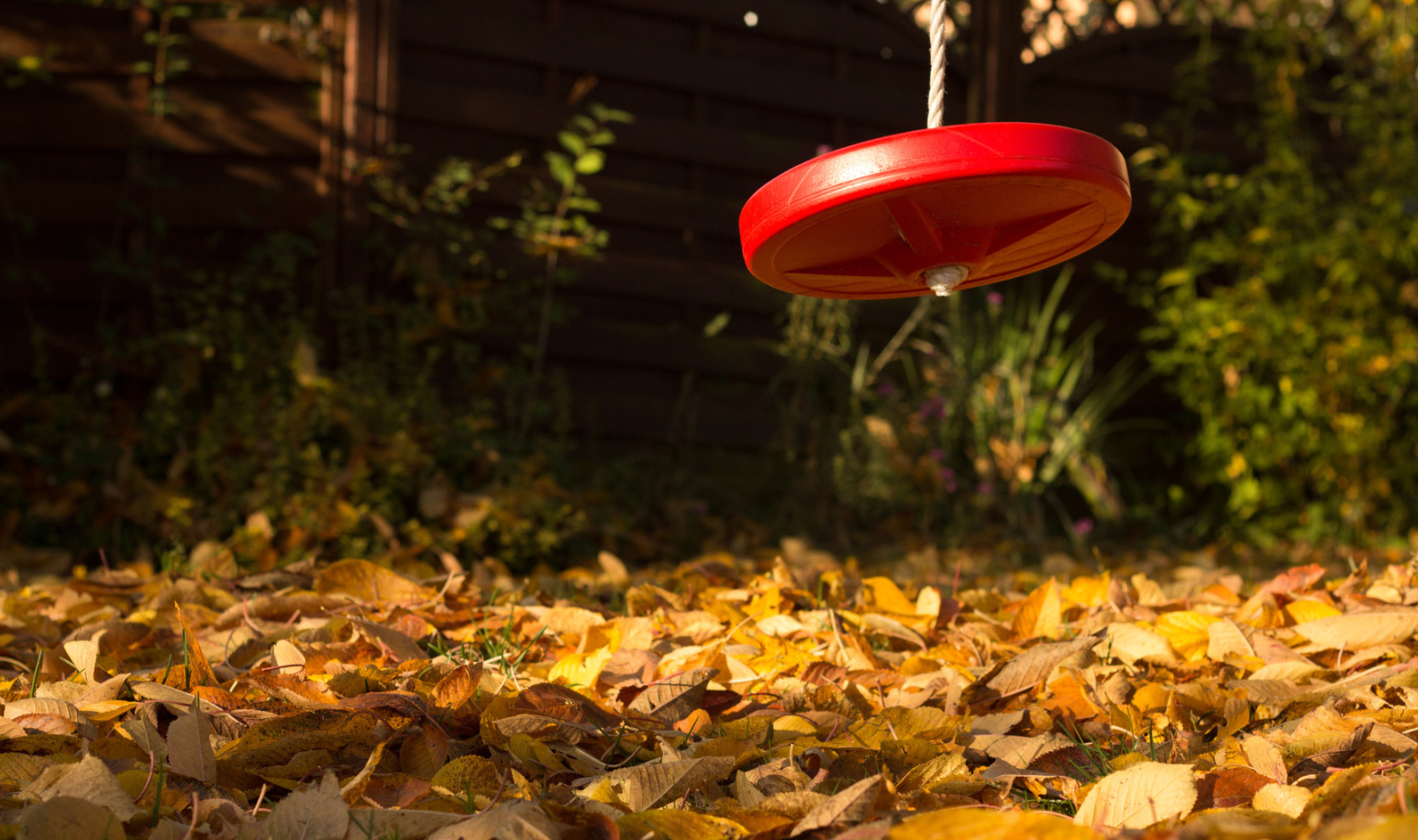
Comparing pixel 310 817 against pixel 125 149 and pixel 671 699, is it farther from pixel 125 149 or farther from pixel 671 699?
pixel 125 149

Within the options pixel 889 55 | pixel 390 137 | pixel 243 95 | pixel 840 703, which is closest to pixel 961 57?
pixel 889 55

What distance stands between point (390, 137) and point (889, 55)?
75.7 inches

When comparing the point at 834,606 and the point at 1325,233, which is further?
the point at 1325,233

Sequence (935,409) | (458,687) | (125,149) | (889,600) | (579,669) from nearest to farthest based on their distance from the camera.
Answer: (458,687) → (579,669) → (889,600) → (125,149) → (935,409)

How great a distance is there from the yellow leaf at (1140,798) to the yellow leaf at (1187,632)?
1.95 ft

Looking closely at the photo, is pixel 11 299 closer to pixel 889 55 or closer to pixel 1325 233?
pixel 889 55

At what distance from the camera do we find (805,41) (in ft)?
12.9

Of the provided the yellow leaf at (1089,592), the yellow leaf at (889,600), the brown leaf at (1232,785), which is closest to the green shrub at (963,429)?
the yellow leaf at (1089,592)

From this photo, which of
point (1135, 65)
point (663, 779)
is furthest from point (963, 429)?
point (663, 779)

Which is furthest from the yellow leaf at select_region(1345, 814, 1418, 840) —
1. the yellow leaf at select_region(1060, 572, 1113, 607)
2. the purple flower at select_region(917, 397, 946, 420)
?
the purple flower at select_region(917, 397, 946, 420)

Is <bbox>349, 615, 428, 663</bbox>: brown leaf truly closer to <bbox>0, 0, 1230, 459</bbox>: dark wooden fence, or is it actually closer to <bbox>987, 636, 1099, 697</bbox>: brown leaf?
<bbox>987, 636, 1099, 697</bbox>: brown leaf

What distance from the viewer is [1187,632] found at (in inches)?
53.2

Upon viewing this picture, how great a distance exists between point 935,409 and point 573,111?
→ 1.59m

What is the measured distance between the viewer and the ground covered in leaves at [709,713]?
768 mm
